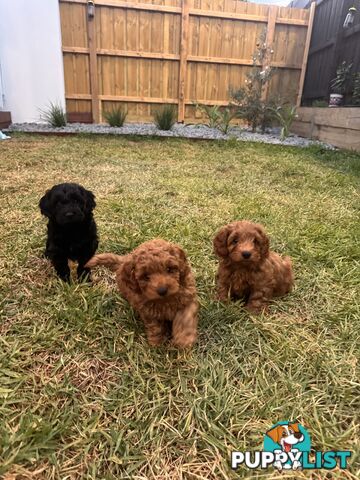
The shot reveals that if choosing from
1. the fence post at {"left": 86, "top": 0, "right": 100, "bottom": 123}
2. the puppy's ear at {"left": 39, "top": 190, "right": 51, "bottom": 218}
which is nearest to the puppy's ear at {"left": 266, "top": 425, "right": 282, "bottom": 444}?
the puppy's ear at {"left": 39, "top": 190, "right": 51, "bottom": 218}

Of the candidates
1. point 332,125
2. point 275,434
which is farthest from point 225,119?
point 275,434

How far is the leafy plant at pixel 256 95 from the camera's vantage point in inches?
445

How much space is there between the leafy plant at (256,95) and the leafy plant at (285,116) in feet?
1.10

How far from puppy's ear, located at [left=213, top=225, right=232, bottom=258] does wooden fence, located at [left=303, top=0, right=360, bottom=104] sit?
30.7ft

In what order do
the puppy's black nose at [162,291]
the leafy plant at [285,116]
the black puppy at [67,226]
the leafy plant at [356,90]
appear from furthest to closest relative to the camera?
the leafy plant at [285,116], the leafy plant at [356,90], the black puppy at [67,226], the puppy's black nose at [162,291]

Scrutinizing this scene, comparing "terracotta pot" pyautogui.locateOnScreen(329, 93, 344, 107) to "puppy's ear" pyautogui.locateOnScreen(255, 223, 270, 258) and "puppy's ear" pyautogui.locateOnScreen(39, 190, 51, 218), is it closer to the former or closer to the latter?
"puppy's ear" pyautogui.locateOnScreen(255, 223, 270, 258)

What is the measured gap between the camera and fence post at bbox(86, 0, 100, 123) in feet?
36.1

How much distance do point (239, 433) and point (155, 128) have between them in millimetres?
10845

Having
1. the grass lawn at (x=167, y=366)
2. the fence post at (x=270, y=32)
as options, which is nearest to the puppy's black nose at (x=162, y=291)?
the grass lawn at (x=167, y=366)

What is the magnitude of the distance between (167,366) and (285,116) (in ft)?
35.6

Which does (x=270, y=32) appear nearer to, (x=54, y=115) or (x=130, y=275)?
(x=54, y=115)

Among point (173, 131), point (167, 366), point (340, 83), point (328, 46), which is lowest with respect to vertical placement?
point (167, 366)

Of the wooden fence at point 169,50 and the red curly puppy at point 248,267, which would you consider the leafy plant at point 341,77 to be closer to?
the wooden fence at point 169,50

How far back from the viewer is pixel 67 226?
2.70 metres
